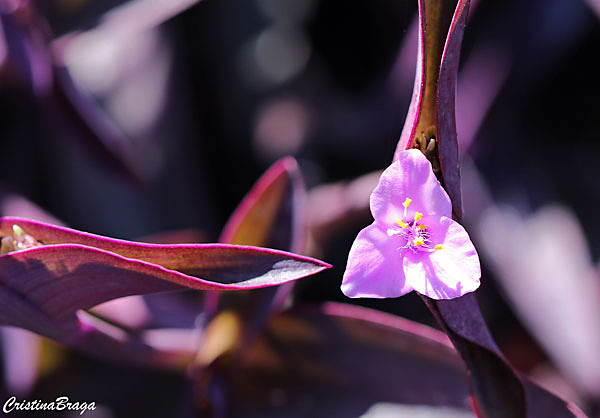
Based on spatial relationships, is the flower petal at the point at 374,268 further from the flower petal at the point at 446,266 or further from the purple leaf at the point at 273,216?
the purple leaf at the point at 273,216

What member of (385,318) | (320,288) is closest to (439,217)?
(385,318)

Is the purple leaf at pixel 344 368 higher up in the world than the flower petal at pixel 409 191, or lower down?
lower down

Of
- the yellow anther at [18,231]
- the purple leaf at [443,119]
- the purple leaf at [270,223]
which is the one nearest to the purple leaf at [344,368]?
the purple leaf at [270,223]

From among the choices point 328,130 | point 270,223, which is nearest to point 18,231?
point 270,223

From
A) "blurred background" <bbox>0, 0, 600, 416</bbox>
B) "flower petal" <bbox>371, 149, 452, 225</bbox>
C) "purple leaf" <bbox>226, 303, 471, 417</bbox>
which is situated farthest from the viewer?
"blurred background" <bbox>0, 0, 600, 416</bbox>

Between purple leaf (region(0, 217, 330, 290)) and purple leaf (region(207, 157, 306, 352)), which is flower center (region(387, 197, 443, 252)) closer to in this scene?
purple leaf (region(0, 217, 330, 290))

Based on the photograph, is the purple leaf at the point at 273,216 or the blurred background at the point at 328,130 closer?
the purple leaf at the point at 273,216

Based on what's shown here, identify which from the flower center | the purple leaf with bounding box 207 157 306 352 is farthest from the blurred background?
the flower center
